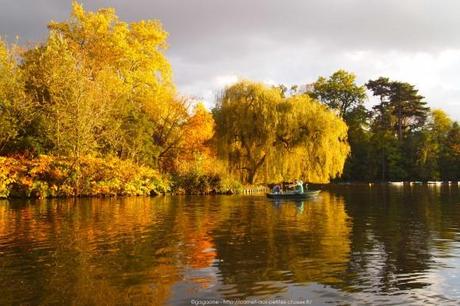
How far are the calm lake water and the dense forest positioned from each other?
18.4 m

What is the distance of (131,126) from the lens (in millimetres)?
48656

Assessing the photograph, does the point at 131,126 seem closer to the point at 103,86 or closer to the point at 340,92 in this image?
the point at 103,86

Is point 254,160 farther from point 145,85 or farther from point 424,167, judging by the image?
point 424,167

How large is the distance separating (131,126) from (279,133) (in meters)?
14.8

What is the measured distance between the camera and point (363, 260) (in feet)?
46.0

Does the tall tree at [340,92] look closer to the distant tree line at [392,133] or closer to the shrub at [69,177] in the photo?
the distant tree line at [392,133]

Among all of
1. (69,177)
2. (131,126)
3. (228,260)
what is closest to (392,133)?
(131,126)

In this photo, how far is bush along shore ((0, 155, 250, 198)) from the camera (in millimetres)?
40594

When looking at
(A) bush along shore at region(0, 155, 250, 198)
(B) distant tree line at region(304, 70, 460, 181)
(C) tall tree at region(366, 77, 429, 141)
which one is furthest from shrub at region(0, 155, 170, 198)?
(C) tall tree at region(366, 77, 429, 141)

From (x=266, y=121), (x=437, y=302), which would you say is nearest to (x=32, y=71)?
(x=266, y=121)

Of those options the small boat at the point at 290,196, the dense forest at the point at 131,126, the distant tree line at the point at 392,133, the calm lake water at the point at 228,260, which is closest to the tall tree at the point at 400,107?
the distant tree line at the point at 392,133

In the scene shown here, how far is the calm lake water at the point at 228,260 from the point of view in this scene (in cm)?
1052

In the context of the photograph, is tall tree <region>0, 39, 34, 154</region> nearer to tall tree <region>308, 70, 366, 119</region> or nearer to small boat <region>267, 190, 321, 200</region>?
small boat <region>267, 190, 321, 200</region>

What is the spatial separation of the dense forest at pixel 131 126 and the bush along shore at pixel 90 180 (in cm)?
9
